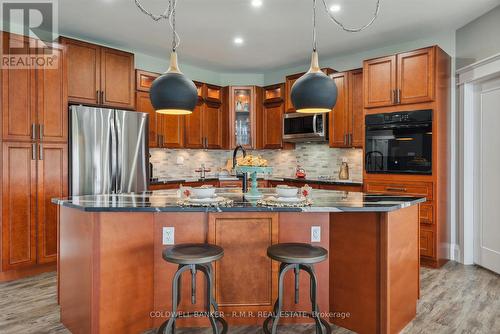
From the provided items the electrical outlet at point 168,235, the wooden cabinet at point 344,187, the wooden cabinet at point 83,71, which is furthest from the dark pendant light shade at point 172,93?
the wooden cabinet at point 344,187

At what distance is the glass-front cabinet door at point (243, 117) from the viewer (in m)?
6.11

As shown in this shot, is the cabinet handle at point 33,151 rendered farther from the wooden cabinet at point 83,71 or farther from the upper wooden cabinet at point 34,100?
the wooden cabinet at point 83,71

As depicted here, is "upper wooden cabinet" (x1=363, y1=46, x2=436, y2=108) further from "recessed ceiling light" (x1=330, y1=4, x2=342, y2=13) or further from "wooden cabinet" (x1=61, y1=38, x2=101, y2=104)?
"wooden cabinet" (x1=61, y1=38, x2=101, y2=104)

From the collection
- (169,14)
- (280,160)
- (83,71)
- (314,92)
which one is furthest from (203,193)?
(280,160)

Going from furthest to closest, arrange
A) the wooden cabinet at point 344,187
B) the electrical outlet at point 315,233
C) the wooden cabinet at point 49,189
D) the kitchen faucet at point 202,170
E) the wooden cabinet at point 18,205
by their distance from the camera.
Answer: the kitchen faucet at point 202,170, the wooden cabinet at point 344,187, the wooden cabinet at point 49,189, the wooden cabinet at point 18,205, the electrical outlet at point 315,233

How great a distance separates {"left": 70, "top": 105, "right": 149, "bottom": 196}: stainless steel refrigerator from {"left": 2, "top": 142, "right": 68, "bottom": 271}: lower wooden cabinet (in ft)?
0.52

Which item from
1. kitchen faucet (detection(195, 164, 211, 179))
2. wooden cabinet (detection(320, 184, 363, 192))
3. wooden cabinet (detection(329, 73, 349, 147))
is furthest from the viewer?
kitchen faucet (detection(195, 164, 211, 179))

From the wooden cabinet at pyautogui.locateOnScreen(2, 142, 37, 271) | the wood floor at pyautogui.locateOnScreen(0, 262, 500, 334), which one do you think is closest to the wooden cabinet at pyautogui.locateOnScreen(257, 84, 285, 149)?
the wood floor at pyautogui.locateOnScreen(0, 262, 500, 334)

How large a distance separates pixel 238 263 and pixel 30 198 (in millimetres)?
2515

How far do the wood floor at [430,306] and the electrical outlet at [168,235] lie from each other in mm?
651

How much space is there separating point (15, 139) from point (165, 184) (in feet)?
6.30

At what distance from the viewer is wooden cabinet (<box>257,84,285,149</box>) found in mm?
5963

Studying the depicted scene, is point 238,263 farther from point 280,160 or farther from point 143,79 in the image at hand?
point 280,160

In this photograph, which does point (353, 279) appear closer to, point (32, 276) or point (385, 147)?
point (385, 147)
